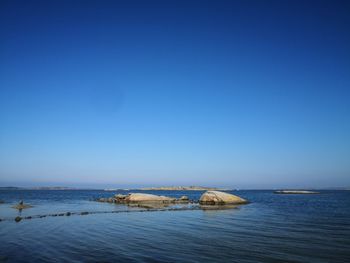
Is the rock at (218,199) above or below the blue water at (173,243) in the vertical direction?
above

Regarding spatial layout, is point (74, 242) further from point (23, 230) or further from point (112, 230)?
point (23, 230)

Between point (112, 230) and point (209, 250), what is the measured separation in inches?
421

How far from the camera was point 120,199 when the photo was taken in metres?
70.3

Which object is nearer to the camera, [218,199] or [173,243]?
[173,243]

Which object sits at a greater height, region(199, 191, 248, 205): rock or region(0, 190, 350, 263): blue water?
region(199, 191, 248, 205): rock

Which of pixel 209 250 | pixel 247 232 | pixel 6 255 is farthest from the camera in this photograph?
pixel 247 232

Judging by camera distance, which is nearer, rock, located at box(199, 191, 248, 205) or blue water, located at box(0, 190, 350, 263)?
blue water, located at box(0, 190, 350, 263)

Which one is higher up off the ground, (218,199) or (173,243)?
(218,199)

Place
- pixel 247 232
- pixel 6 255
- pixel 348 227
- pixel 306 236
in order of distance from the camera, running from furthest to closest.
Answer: pixel 348 227 → pixel 247 232 → pixel 306 236 → pixel 6 255

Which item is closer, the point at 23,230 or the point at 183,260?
the point at 183,260

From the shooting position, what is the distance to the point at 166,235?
883 inches

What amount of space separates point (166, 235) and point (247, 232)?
21.8 ft

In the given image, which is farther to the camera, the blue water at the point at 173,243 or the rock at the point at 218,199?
the rock at the point at 218,199

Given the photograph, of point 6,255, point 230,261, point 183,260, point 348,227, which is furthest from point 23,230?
point 348,227
